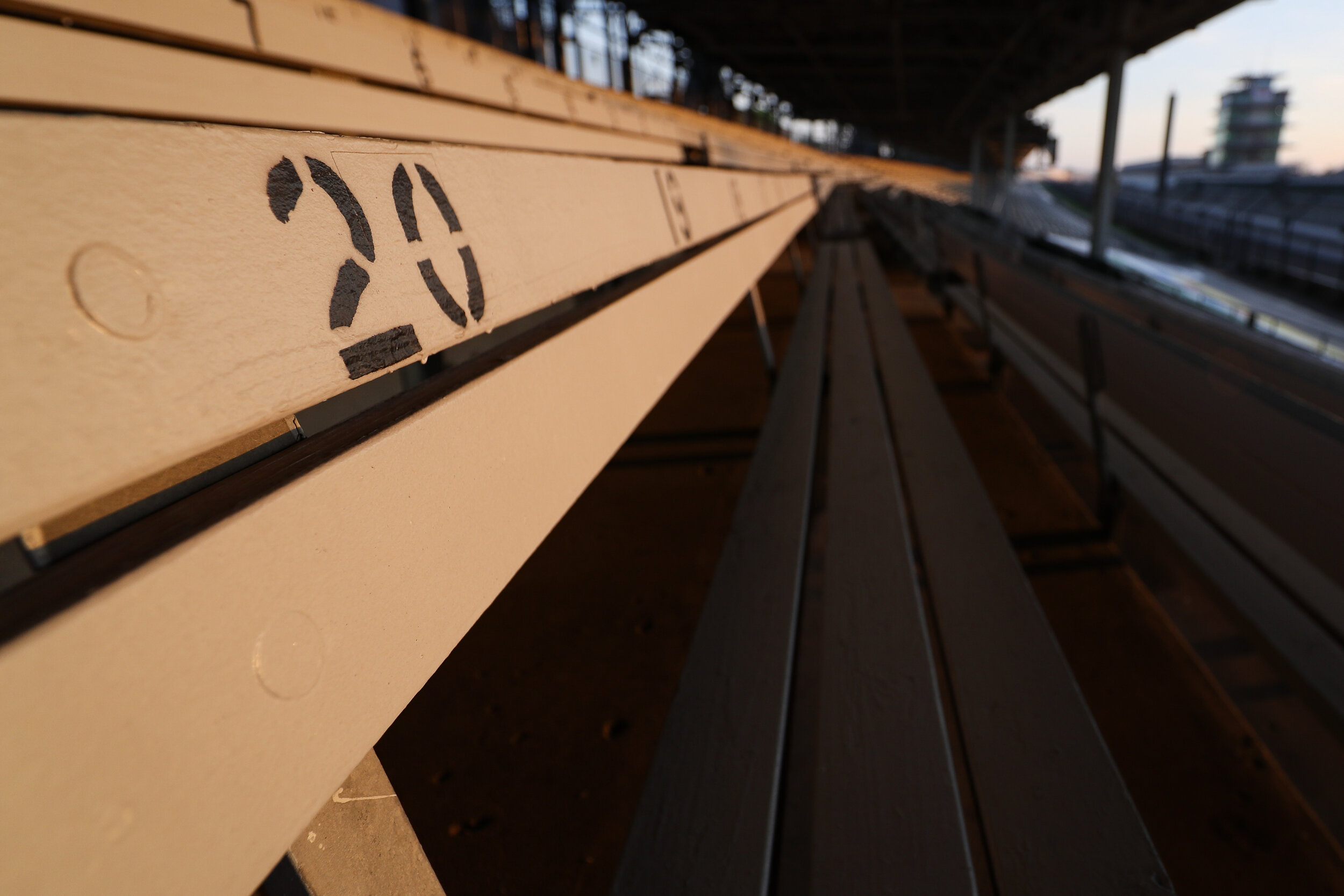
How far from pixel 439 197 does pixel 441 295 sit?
10cm

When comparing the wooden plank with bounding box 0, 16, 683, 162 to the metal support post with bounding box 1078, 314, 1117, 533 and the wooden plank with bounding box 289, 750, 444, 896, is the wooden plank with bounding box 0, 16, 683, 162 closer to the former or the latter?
the wooden plank with bounding box 289, 750, 444, 896

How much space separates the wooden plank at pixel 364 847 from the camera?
45 centimetres

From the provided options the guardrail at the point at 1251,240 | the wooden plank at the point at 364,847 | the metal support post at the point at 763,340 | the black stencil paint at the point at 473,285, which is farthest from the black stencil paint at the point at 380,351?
the guardrail at the point at 1251,240

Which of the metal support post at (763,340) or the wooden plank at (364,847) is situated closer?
the wooden plank at (364,847)

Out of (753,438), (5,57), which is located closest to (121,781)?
(5,57)

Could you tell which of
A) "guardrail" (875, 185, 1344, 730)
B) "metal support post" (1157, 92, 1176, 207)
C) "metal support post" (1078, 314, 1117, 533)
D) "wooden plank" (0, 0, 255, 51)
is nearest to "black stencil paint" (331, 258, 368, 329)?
"wooden plank" (0, 0, 255, 51)

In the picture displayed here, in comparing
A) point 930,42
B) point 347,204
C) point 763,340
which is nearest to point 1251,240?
point 930,42

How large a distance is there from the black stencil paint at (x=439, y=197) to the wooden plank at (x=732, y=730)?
2.10 feet

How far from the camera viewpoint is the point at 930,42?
14.2 meters

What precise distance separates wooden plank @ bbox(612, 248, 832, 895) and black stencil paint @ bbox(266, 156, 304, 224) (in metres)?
0.66

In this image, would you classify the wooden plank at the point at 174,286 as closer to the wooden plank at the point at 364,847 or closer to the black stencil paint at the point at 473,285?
the black stencil paint at the point at 473,285

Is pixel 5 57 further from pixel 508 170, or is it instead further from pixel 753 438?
pixel 753 438

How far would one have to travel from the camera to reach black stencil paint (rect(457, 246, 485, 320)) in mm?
601

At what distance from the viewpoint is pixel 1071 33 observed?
9.10 metres
